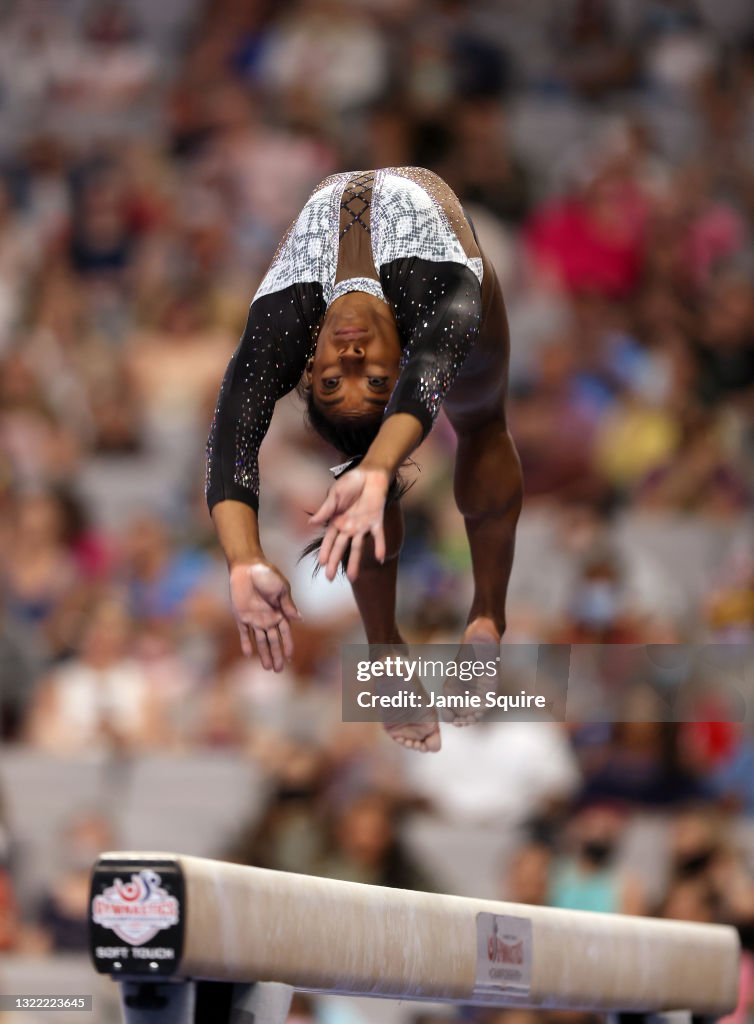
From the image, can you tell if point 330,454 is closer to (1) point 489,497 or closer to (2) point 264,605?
(1) point 489,497

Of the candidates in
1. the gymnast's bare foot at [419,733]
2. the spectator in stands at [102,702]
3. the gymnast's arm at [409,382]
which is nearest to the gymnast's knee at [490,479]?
the gymnast's arm at [409,382]

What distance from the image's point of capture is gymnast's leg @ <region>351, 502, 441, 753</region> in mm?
3859

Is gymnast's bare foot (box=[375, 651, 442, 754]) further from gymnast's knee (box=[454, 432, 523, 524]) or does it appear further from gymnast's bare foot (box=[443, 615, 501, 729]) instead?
gymnast's knee (box=[454, 432, 523, 524])

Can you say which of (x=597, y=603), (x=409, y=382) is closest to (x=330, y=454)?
(x=597, y=603)

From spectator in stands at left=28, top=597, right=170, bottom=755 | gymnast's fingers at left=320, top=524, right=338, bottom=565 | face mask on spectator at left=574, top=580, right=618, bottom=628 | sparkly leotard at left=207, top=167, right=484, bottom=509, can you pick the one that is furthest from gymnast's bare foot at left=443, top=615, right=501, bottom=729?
spectator in stands at left=28, top=597, right=170, bottom=755

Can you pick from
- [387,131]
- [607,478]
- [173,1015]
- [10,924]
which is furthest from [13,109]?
[173,1015]

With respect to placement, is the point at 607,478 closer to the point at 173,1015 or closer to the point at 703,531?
the point at 703,531

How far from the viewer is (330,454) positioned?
18.0ft

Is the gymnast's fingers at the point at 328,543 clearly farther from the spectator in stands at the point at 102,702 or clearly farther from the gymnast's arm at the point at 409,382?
the spectator in stands at the point at 102,702

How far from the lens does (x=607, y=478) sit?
792 cm

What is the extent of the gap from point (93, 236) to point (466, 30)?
9.45 ft

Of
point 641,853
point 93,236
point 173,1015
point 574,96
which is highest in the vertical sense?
point 574,96

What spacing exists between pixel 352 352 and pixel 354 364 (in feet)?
0.08

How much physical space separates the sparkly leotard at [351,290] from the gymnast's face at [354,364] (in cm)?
5
